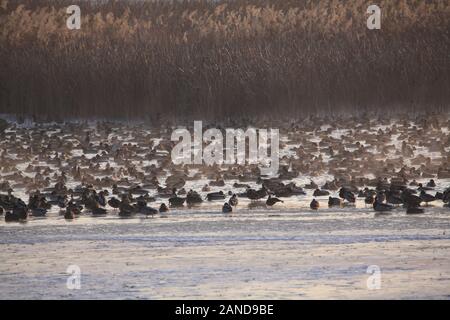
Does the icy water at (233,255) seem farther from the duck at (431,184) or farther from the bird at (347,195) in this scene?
the duck at (431,184)

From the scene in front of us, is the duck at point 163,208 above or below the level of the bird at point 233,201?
below

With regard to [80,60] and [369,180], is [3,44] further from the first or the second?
[369,180]

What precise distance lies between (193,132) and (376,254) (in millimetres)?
9730

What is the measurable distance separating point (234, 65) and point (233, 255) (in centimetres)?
1147

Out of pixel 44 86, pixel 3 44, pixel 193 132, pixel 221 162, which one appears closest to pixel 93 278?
pixel 221 162

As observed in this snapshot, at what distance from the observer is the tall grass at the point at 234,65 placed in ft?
73.8

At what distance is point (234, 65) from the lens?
23000 mm

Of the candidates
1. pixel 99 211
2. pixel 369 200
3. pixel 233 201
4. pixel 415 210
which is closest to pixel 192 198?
pixel 233 201

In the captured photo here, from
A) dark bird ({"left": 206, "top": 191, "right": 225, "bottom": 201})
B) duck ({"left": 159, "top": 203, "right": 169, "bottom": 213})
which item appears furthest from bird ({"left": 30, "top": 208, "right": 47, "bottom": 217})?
dark bird ({"left": 206, "top": 191, "right": 225, "bottom": 201})

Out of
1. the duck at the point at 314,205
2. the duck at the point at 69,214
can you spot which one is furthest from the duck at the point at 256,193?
the duck at the point at 69,214

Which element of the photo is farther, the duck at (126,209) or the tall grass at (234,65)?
the tall grass at (234,65)

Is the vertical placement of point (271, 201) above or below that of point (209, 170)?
below

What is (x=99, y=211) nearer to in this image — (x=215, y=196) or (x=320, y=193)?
(x=215, y=196)

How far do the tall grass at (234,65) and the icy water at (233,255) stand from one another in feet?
26.8
